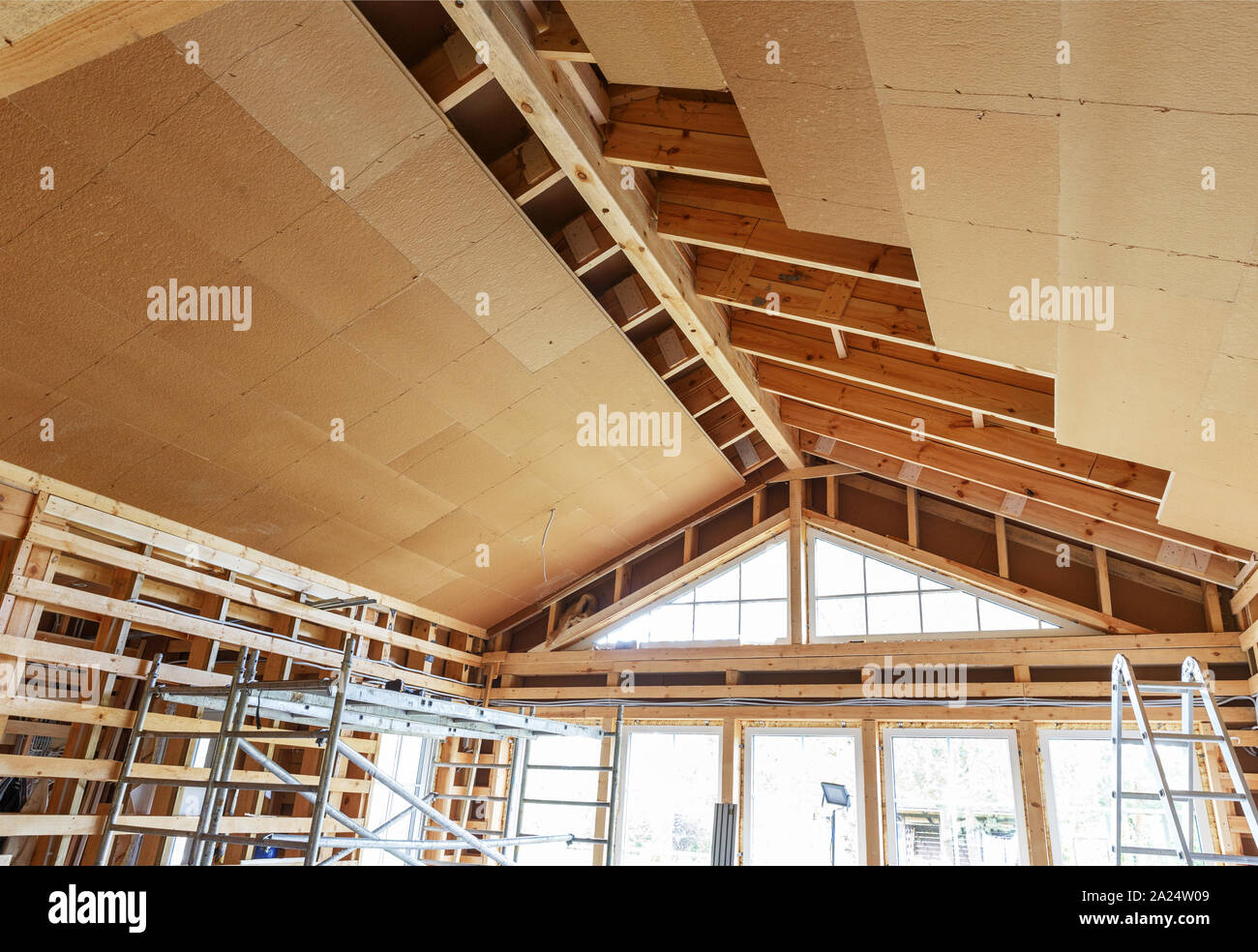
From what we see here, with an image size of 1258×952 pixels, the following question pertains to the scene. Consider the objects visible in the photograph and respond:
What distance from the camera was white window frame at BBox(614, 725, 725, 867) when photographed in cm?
655

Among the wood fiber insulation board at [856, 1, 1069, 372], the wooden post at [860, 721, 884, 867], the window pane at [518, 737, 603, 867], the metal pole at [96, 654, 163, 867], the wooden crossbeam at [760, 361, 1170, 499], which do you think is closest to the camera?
the wood fiber insulation board at [856, 1, 1069, 372]

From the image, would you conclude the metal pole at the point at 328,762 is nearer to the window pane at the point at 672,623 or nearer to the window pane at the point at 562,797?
the window pane at the point at 562,797

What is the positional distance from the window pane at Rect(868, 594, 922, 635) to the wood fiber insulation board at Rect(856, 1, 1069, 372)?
3.57 metres

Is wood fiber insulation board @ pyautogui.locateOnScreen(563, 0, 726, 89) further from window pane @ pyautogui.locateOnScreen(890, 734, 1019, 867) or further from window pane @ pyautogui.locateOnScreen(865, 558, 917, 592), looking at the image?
window pane @ pyautogui.locateOnScreen(890, 734, 1019, 867)

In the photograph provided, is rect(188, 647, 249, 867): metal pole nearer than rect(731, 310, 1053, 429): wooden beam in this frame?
Yes

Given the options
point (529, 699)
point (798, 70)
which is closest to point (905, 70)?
point (798, 70)

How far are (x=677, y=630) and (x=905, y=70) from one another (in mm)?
5505

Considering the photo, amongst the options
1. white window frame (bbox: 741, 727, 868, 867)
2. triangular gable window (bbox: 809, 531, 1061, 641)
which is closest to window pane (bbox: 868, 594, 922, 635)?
triangular gable window (bbox: 809, 531, 1061, 641)

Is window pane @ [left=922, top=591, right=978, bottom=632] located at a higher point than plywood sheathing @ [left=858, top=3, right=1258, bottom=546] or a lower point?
Result: lower

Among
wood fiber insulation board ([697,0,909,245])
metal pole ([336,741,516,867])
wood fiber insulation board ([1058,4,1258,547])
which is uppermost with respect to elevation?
wood fiber insulation board ([697,0,909,245])

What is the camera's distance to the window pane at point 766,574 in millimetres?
7086

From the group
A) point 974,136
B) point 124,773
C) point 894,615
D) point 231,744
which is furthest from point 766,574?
point 974,136

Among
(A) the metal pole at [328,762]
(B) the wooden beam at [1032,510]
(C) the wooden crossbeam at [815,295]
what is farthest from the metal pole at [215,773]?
(B) the wooden beam at [1032,510]

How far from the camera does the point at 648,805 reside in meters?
6.67
